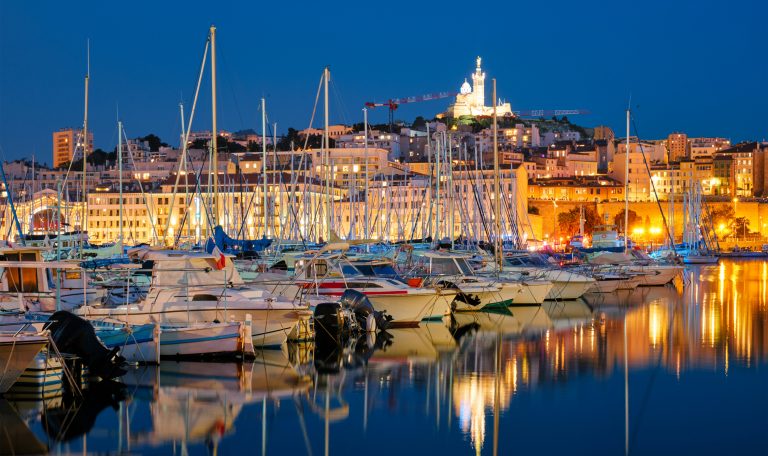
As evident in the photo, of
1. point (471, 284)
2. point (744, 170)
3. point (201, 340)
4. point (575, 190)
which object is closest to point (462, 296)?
point (471, 284)

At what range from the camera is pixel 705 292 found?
42594 millimetres

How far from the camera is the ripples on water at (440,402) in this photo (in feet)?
44.8

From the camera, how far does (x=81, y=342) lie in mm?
16875

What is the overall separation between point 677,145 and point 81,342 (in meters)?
181

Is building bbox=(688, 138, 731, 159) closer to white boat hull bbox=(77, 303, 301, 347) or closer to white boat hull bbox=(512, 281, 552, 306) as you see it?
white boat hull bbox=(512, 281, 552, 306)

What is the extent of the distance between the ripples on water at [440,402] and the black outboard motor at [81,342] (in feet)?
1.28

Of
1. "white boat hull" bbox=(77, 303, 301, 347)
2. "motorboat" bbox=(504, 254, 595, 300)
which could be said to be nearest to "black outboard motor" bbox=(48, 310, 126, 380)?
"white boat hull" bbox=(77, 303, 301, 347)

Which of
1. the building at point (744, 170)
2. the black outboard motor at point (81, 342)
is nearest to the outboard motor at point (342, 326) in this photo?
the black outboard motor at point (81, 342)

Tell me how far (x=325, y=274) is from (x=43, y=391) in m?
10.7

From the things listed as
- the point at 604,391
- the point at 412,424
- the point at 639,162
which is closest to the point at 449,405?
the point at 412,424

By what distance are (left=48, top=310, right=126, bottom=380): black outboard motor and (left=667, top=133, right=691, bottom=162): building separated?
17682 cm

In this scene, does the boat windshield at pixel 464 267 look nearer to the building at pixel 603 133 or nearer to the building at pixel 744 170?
the building at pixel 744 170

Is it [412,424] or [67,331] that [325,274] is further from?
[412,424]

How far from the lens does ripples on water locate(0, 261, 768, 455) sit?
13.6m
